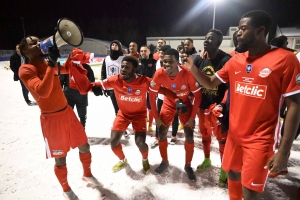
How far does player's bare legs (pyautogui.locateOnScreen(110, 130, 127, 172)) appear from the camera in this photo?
322 centimetres

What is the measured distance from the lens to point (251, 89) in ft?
5.74

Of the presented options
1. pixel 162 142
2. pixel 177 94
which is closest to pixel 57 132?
pixel 162 142

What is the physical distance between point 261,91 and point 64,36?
2.07m

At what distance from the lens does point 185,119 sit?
3.25 metres

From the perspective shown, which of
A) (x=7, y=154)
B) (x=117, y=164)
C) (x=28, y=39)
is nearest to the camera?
(x=28, y=39)

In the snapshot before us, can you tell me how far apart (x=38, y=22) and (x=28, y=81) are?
146ft

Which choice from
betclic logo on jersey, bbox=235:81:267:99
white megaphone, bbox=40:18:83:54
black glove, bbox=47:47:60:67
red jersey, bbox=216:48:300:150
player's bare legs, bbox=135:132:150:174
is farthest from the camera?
player's bare legs, bbox=135:132:150:174

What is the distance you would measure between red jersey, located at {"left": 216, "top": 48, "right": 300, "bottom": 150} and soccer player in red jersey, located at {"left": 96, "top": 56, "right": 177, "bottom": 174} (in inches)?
57.1

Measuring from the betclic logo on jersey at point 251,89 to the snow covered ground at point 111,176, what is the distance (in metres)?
1.70

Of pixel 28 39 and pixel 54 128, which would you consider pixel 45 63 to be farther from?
pixel 54 128

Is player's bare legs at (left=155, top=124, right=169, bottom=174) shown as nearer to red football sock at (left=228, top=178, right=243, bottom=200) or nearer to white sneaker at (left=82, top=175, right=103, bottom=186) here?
white sneaker at (left=82, top=175, right=103, bottom=186)

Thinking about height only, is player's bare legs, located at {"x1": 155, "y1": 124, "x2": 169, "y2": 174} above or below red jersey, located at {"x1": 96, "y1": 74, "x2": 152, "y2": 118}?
below

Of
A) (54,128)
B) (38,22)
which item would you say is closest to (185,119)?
(54,128)

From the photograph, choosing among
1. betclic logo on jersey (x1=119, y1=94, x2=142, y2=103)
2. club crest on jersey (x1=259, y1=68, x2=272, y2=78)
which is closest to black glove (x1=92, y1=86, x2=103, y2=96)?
betclic logo on jersey (x1=119, y1=94, x2=142, y2=103)
